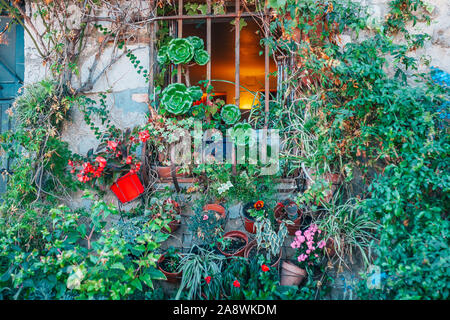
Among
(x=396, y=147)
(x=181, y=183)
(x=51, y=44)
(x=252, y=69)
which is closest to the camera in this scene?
(x=396, y=147)

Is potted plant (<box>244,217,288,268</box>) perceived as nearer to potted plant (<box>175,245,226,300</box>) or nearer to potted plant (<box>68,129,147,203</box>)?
potted plant (<box>175,245,226,300</box>)

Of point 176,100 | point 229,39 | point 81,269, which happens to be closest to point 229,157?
point 176,100

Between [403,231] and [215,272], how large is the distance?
133cm

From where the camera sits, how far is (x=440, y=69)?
3.08 m

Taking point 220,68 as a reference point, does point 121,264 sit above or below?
below

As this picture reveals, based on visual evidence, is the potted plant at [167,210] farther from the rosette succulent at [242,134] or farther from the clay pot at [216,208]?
the rosette succulent at [242,134]

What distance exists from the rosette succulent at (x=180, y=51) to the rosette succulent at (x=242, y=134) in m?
0.75

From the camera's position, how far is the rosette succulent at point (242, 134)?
3.12 m

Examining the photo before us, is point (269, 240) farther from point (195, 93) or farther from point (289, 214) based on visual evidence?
point (195, 93)

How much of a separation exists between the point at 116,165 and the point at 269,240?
1.42 m

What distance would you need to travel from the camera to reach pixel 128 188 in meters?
3.26
